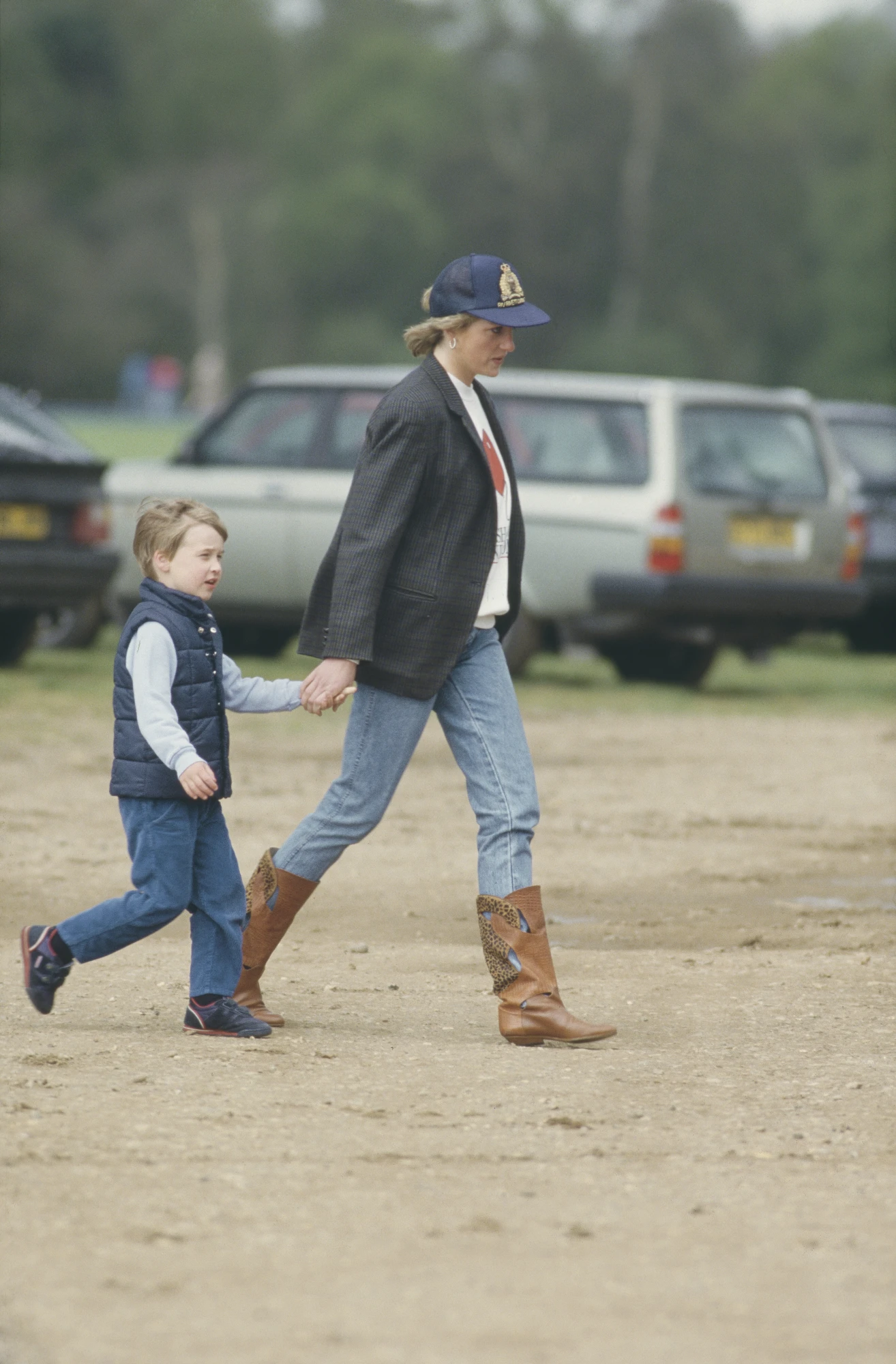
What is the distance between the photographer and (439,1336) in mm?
3418

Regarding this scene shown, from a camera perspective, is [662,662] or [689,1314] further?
[662,662]

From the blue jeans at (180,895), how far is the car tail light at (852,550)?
32.2ft

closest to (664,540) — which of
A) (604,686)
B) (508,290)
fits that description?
(604,686)

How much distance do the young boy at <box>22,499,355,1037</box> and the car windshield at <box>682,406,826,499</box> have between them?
9038 millimetres

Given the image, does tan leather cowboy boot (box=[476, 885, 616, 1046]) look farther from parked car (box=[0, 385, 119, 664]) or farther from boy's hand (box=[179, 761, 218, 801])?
parked car (box=[0, 385, 119, 664])

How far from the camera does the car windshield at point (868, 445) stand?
17.8 meters

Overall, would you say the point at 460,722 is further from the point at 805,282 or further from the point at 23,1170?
the point at 805,282

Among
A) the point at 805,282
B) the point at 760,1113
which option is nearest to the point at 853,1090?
the point at 760,1113

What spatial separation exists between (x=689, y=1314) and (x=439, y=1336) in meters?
0.39

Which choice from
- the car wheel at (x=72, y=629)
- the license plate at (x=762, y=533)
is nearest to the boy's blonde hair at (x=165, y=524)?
the license plate at (x=762, y=533)

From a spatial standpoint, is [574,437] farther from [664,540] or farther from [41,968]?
[41,968]

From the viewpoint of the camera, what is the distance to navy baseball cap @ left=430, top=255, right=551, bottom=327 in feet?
18.3

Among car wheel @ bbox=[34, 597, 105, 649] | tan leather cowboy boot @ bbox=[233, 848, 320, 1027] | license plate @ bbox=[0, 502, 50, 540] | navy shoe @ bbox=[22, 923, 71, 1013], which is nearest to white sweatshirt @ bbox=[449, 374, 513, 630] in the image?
tan leather cowboy boot @ bbox=[233, 848, 320, 1027]

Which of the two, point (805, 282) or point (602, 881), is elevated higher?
point (805, 282)
